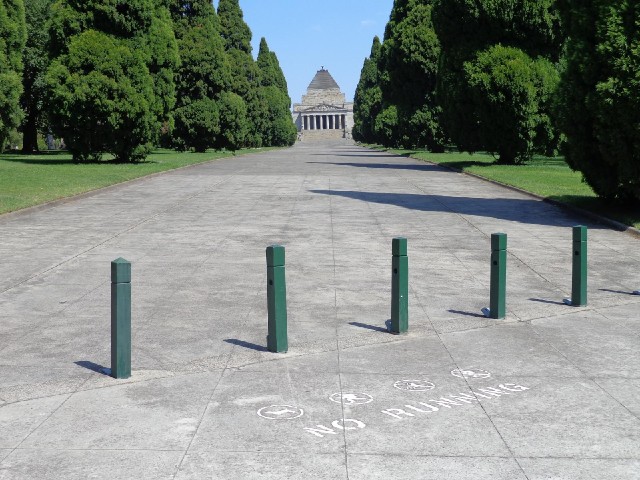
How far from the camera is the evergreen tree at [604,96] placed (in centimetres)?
1655

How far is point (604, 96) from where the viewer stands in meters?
16.8

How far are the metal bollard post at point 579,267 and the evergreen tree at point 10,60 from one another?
3265cm

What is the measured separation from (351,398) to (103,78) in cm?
3352

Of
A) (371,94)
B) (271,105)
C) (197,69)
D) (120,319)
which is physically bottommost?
(120,319)

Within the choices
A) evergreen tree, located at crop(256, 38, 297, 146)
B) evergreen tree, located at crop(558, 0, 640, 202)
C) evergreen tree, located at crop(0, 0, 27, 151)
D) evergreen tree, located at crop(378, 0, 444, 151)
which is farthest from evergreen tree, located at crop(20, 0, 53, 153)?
evergreen tree, located at crop(558, 0, 640, 202)

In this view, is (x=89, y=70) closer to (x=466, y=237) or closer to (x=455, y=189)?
(x=455, y=189)

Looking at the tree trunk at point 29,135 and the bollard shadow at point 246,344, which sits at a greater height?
the tree trunk at point 29,135

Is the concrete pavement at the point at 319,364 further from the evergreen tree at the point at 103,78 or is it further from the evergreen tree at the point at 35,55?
the evergreen tree at the point at 35,55

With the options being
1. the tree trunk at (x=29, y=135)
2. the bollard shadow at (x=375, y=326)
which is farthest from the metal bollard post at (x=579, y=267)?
the tree trunk at (x=29, y=135)

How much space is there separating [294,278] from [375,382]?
15.3 ft

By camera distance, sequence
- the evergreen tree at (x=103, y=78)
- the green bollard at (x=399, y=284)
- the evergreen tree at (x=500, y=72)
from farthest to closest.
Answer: the evergreen tree at (x=103, y=78) → the evergreen tree at (x=500, y=72) → the green bollard at (x=399, y=284)

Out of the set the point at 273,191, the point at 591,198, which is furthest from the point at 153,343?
the point at 273,191

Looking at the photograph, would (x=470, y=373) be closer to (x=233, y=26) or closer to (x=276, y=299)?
(x=276, y=299)

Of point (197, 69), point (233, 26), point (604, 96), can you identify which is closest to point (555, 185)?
point (604, 96)
